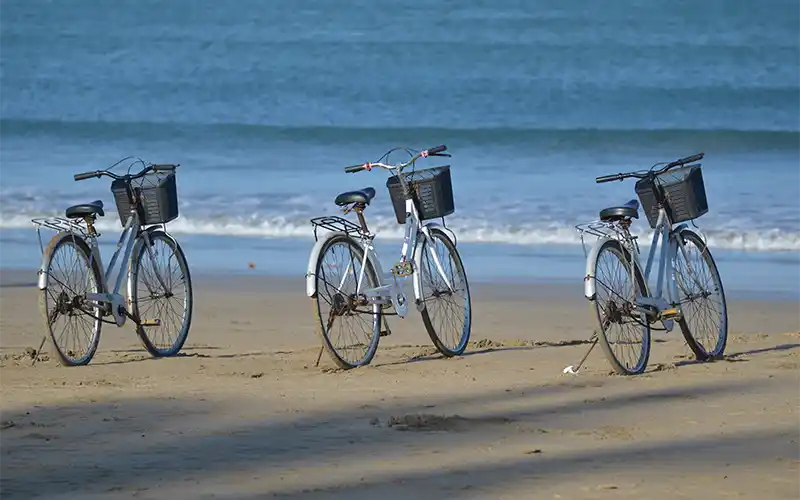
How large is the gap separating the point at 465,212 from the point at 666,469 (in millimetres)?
12183

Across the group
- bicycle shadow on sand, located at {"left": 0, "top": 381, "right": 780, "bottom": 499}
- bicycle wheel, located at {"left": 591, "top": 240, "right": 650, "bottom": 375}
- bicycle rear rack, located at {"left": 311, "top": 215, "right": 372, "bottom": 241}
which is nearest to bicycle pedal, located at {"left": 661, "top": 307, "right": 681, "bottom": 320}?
bicycle wheel, located at {"left": 591, "top": 240, "right": 650, "bottom": 375}

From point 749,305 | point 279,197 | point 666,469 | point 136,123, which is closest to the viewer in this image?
point 666,469

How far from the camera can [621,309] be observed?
7066 mm

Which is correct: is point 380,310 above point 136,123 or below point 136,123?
below

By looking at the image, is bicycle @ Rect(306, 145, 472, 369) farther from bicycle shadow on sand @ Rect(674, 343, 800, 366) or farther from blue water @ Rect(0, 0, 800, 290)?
blue water @ Rect(0, 0, 800, 290)

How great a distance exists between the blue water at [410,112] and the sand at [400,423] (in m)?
4.42

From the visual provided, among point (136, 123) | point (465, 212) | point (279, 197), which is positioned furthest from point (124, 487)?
point (136, 123)

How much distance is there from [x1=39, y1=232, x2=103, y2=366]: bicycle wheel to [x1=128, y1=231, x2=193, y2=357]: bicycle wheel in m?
0.22

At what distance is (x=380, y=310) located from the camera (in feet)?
24.4

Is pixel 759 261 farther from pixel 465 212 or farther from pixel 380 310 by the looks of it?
pixel 380 310

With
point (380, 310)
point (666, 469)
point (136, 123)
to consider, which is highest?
point (136, 123)

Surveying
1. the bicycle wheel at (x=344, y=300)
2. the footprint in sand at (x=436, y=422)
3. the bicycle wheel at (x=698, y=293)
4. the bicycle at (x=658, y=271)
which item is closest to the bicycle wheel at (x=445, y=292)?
the bicycle wheel at (x=344, y=300)

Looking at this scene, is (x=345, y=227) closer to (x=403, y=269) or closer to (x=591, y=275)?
(x=403, y=269)

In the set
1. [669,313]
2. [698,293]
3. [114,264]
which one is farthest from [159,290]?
[698,293]
